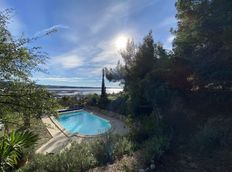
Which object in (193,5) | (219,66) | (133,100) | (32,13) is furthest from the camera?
(133,100)

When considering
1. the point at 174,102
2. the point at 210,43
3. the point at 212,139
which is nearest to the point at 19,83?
the point at 212,139

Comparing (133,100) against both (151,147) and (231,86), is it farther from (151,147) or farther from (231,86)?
(151,147)

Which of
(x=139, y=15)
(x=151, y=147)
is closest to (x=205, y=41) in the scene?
(x=139, y=15)

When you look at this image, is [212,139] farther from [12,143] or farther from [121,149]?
[12,143]

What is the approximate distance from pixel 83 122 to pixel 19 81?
15.3 meters

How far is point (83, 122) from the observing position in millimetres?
19016

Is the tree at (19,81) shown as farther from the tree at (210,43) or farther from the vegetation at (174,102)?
the tree at (210,43)

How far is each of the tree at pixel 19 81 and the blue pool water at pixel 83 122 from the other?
36.8 ft

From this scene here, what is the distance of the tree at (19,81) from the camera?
3.84m

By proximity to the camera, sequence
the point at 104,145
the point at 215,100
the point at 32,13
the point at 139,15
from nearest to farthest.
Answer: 1. the point at 32,13
2. the point at 104,145
3. the point at 215,100
4. the point at 139,15

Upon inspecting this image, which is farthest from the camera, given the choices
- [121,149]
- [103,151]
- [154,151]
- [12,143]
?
[121,149]

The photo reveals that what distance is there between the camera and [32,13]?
625 centimetres

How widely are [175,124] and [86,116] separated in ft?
45.3

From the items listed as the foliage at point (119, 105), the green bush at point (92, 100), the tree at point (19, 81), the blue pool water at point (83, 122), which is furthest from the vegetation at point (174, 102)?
the green bush at point (92, 100)
